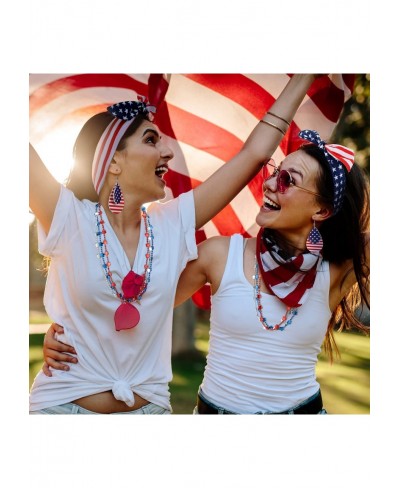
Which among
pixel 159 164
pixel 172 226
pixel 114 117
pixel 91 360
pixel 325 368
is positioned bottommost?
pixel 325 368

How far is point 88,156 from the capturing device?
9.85 ft

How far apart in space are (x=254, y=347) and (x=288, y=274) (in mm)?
368

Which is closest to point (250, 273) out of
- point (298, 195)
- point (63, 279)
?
point (298, 195)

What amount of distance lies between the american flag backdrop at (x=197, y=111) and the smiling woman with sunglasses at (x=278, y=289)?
430 millimetres

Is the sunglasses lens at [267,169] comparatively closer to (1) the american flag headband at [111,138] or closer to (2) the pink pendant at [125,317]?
(1) the american flag headband at [111,138]

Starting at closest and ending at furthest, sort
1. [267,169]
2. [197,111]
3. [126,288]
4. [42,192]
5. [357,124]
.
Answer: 1. [42,192]
2. [126,288]
3. [267,169]
4. [197,111]
5. [357,124]

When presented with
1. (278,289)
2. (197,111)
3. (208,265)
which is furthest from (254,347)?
(197,111)

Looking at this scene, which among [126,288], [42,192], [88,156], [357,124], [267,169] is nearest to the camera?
[42,192]

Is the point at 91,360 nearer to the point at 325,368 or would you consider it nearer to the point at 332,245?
the point at 332,245

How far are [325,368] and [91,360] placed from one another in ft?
5.77

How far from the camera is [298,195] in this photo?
3066mm

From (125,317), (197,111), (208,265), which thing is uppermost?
(197,111)

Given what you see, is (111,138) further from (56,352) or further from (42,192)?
(56,352)
